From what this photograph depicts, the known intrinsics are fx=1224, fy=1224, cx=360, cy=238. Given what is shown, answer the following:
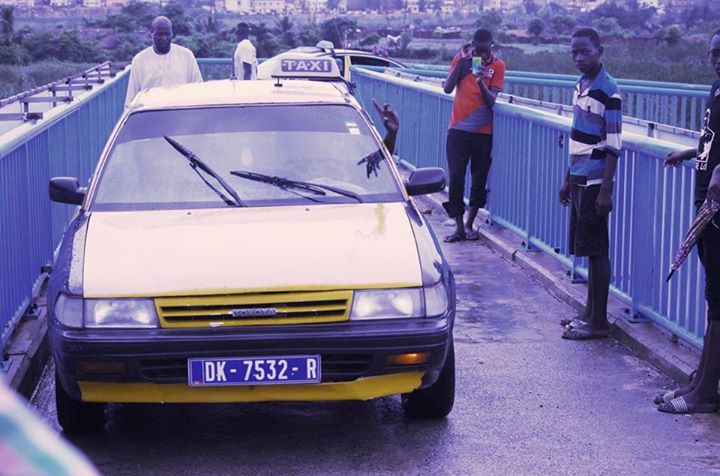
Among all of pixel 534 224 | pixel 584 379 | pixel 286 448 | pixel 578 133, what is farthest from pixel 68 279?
pixel 534 224

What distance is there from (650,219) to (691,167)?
702 mm

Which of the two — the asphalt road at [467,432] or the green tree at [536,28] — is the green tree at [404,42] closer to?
the green tree at [536,28]

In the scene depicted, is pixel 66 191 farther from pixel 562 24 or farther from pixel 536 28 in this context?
pixel 562 24

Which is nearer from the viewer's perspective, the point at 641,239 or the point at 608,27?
the point at 641,239

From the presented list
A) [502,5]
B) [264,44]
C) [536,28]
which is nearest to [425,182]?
[264,44]

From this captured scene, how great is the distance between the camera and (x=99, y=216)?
5.46 metres

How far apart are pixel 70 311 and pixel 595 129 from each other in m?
3.27

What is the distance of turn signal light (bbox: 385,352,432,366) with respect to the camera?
184 inches

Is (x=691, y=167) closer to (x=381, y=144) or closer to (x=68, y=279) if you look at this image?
(x=381, y=144)

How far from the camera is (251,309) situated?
4.62m

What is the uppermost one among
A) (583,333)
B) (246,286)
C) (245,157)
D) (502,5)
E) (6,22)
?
(502,5)

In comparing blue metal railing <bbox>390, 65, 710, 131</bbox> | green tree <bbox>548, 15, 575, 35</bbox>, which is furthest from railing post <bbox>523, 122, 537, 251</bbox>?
green tree <bbox>548, 15, 575, 35</bbox>

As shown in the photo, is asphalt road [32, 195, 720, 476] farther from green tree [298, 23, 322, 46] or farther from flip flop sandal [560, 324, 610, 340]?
green tree [298, 23, 322, 46]

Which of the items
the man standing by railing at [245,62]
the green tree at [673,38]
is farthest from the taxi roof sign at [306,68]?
the green tree at [673,38]
